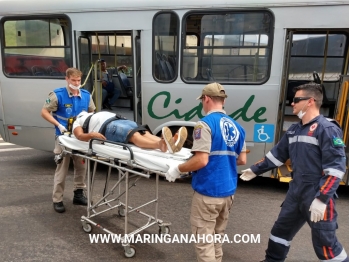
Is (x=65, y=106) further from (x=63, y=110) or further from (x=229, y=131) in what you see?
(x=229, y=131)

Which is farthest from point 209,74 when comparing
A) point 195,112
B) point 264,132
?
point 264,132

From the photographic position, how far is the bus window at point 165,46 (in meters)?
4.59

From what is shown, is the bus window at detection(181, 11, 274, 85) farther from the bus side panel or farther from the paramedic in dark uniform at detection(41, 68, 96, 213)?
the bus side panel

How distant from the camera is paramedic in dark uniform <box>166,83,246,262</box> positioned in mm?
2395

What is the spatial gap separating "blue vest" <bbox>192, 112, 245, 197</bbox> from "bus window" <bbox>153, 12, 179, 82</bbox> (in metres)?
2.41

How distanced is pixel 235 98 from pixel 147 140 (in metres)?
1.97

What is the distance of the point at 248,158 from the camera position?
4.68 metres

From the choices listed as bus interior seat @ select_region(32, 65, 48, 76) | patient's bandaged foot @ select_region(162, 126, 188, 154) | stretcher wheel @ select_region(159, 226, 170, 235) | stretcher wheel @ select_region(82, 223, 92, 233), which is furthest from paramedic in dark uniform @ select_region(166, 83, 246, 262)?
bus interior seat @ select_region(32, 65, 48, 76)

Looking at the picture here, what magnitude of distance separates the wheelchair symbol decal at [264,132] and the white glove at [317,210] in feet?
7.30

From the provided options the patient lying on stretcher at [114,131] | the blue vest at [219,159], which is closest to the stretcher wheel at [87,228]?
the patient lying on stretcher at [114,131]

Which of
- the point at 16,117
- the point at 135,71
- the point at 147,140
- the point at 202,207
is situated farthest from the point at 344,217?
the point at 16,117

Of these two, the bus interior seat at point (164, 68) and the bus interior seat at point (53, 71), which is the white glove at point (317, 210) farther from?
the bus interior seat at point (53, 71)

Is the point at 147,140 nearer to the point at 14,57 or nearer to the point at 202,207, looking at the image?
the point at 202,207

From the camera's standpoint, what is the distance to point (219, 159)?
2453 millimetres
